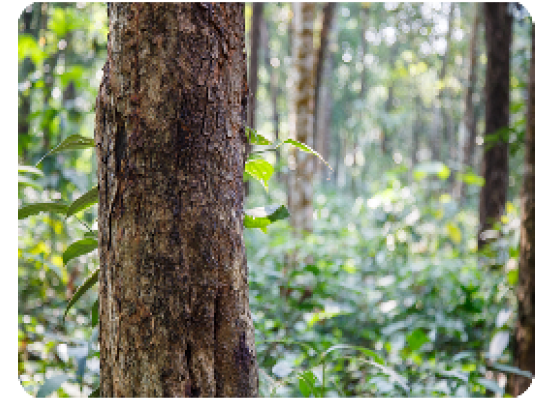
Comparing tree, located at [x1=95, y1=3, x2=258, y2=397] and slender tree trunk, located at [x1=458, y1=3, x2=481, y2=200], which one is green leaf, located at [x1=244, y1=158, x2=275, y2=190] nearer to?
tree, located at [x1=95, y1=3, x2=258, y2=397]

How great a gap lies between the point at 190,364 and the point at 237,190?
358 mm

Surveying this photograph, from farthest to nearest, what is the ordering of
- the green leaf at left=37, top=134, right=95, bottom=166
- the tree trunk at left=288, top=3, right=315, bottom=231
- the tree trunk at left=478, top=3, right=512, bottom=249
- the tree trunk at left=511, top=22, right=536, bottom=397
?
1. the tree trunk at left=478, top=3, right=512, bottom=249
2. the tree trunk at left=288, top=3, right=315, bottom=231
3. the tree trunk at left=511, top=22, right=536, bottom=397
4. the green leaf at left=37, top=134, right=95, bottom=166

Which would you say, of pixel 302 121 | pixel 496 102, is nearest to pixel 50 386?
pixel 302 121

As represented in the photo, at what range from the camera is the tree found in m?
0.75

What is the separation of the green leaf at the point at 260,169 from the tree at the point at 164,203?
0.76ft

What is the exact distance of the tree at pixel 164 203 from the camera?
29.5 inches

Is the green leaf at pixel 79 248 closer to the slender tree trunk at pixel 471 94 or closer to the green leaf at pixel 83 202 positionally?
the green leaf at pixel 83 202

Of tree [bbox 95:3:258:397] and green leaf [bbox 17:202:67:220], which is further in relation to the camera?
green leaf [bbox 17:202:67:220]

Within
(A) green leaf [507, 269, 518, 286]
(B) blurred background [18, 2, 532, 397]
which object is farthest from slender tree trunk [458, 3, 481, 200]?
(A) green leaf [507, 269, 518, 286]

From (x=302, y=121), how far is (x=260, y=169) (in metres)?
3.05

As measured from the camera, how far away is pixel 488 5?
14.8ft

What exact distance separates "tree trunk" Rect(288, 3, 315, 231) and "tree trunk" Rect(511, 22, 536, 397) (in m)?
2.07


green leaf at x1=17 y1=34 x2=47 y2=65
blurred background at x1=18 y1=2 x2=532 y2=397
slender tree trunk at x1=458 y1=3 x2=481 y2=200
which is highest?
slender tree trunk at x1=458 y1=3 x2=481 y2=200

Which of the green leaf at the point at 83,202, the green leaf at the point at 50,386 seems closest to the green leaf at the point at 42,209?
the green leaf at the point at 83,202
